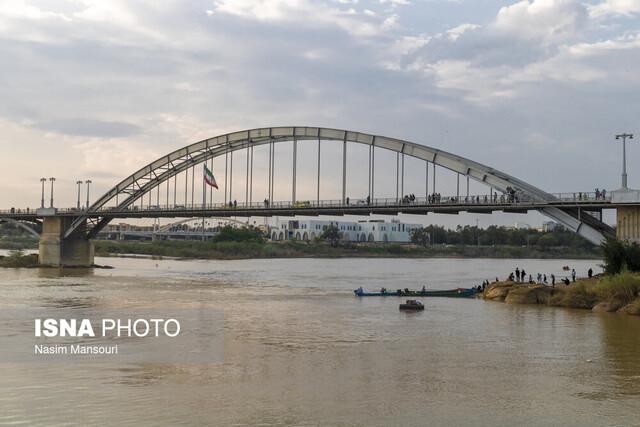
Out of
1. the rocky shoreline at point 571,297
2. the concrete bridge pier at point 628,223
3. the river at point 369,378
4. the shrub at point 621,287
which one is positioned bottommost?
the river at point 369,378

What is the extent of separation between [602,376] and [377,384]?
6070 mm

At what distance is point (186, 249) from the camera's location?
120 m

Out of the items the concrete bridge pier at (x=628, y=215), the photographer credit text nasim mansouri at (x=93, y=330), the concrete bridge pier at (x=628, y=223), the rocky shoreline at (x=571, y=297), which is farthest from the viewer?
the concrete bridge pier at (x=628, y=223)

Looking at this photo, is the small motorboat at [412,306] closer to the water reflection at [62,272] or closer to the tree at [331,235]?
the water reflection at [62,272]

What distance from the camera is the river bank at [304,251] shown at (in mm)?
120312

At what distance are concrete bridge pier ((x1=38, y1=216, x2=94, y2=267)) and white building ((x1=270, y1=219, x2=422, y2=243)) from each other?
359 ft

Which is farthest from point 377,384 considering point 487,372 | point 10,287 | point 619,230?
point 10,287

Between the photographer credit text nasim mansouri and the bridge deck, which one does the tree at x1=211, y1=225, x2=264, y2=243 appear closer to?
the bridge deck

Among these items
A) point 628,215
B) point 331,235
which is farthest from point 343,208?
point 331,235

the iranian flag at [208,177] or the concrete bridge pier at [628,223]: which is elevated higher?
the iranian flag at [208,177]

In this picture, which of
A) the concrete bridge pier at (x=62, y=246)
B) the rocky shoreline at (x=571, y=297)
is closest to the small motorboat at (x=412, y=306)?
the rocky shoreline at (x=571, y=297)

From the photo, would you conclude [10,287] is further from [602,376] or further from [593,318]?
[602,376]

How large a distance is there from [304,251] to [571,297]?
345ft

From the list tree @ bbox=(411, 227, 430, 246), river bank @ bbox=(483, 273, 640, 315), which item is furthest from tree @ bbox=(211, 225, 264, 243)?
river bank @ bbox=(483, 273, 640, 315)
